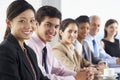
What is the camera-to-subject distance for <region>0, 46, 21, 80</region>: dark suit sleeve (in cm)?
125

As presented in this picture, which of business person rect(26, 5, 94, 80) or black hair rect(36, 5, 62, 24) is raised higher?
black hair rect(36, 5, 62, 24)

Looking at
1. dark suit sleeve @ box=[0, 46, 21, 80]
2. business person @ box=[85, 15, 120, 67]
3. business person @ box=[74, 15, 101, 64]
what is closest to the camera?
dark suit sleeve @ box=[0, 46, 21, 80]

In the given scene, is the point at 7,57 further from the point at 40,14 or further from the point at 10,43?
the point at 40,14

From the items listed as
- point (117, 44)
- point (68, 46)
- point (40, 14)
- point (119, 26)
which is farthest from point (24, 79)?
point (119, 26)

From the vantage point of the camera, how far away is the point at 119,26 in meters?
4.09

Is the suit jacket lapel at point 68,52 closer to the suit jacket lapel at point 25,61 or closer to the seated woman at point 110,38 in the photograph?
the suit jacket lapel at point 25,61

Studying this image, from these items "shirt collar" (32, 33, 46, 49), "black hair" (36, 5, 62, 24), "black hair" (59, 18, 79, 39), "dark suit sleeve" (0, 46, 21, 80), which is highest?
"black hair" (36, 5, 62, 24)

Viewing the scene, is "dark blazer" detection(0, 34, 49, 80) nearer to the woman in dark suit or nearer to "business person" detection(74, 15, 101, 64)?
the woman in dark suit

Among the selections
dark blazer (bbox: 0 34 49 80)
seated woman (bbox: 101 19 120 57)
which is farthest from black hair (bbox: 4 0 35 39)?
seated woman (bbox: 101 19 120 57)

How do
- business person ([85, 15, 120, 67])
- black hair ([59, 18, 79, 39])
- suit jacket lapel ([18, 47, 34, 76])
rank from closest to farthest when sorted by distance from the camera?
suit jacket lapel ([18, 47, 34, 76]), black hair ([59, 18, 79, 39]), business person ([85, 15, 120, 67])

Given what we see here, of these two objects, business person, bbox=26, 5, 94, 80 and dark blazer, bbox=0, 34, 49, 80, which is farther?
business person, bbox=26, 5, 94, 80

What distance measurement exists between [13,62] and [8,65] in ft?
0.13

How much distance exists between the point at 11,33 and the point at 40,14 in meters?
0.51

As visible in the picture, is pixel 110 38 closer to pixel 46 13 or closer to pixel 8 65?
pixel 46 13
